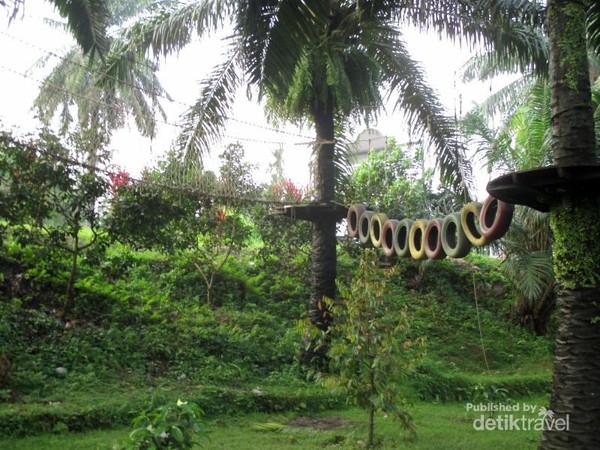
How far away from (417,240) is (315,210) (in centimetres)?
265

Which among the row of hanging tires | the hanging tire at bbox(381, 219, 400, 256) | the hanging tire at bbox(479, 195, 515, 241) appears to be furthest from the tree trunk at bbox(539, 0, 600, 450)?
the hanging tire at bbox(381, 219, 400, 256)

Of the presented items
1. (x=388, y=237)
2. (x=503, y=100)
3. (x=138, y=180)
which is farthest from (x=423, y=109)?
(x=503, y=100)

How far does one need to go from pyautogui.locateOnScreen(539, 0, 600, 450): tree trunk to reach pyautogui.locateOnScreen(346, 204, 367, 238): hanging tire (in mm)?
2951

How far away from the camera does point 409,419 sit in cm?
575

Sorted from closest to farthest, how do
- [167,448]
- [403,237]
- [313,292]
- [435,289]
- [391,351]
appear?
1. [167,448]
2. [391,351]
3. [403,237]
4. [313,292]
5. [435,289]

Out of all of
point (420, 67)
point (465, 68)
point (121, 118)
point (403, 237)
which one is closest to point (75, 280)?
point (121, 118)

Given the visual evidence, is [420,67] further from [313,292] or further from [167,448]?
[167,448]

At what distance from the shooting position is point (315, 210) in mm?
8953

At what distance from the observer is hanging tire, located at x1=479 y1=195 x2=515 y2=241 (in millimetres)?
5141

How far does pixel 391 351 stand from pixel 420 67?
16.8 feet

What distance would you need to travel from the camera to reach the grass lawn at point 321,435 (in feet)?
18.6

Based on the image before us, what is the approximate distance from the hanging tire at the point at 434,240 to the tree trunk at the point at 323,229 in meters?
3.00

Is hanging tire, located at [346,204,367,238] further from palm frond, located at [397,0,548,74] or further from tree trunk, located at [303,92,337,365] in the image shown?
palm frond, located at [397,0,548,74]

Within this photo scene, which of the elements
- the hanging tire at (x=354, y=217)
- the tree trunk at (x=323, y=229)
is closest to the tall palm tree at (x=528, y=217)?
the tree trunk at (x=323, y=229)
